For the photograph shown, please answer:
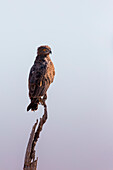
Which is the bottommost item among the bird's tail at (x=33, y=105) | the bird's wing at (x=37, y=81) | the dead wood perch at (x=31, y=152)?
the dead wood perch at (x=31, y=152)

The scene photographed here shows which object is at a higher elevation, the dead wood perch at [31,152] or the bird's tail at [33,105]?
the bird's tail at [33,105]

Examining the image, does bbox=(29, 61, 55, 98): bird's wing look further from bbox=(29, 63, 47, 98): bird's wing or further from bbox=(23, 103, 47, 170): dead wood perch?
bbox=(23, 103, 47, 170): dead wood perch

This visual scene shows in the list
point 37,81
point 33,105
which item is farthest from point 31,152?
point 37,81

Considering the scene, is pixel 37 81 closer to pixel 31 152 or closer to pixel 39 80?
pixel 39 80

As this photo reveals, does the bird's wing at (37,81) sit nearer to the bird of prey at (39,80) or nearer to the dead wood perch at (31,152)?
the bird of prey at (39,80)

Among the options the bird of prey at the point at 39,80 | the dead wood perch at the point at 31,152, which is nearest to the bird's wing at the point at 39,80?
the bird of prey at the point at 39,80

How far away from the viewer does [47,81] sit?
275cm

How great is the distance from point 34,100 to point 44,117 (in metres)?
0.18

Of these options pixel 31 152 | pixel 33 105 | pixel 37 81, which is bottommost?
pixel 31 152

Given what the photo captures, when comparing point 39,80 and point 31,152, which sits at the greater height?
point 39,80

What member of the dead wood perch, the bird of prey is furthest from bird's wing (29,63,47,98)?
the dead wood perch

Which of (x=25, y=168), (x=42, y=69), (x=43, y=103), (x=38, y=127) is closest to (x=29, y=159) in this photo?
(x=25, y=168)

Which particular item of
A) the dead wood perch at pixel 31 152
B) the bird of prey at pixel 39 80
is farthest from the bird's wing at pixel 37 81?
the dead wood perch at pixel 31 152

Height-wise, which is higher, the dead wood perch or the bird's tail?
the bird's tail
